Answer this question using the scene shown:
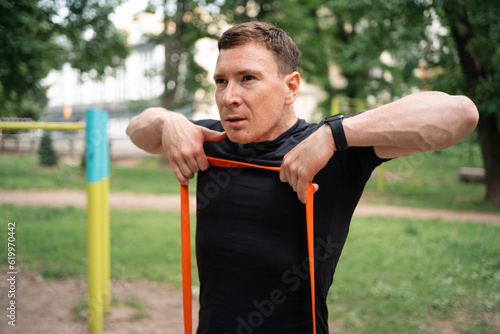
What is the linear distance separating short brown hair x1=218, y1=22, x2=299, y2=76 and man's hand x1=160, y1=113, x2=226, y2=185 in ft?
1.14

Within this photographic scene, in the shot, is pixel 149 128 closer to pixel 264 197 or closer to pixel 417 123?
pixel 264 197

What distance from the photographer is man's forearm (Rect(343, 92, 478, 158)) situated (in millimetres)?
1281

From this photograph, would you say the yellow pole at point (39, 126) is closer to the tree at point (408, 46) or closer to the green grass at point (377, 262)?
the tree at point (408, 46)

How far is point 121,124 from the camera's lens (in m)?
26.9

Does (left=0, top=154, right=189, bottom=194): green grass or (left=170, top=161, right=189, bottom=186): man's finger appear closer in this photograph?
(left=170, top=161, right=189, bottom=186): man's finger

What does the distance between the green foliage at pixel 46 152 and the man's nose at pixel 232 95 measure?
59.6 feet

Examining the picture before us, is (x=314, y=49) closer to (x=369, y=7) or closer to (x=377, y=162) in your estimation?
(x=369, y=7)

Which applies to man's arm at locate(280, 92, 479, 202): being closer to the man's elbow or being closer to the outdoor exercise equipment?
the man's elbow

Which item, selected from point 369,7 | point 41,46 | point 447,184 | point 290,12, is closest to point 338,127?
point 41,46

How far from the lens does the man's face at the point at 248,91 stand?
5.16 feet

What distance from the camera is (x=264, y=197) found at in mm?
1645

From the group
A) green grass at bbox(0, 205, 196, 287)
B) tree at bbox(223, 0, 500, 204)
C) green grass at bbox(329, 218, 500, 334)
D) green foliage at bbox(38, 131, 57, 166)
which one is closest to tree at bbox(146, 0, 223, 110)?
tree at bbox(223, 0, 500, 204)

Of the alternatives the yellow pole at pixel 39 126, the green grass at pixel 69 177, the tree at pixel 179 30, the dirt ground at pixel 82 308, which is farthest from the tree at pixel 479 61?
the tree at pixel 179 30

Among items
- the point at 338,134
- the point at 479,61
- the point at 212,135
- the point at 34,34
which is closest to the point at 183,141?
the point at 212,135
